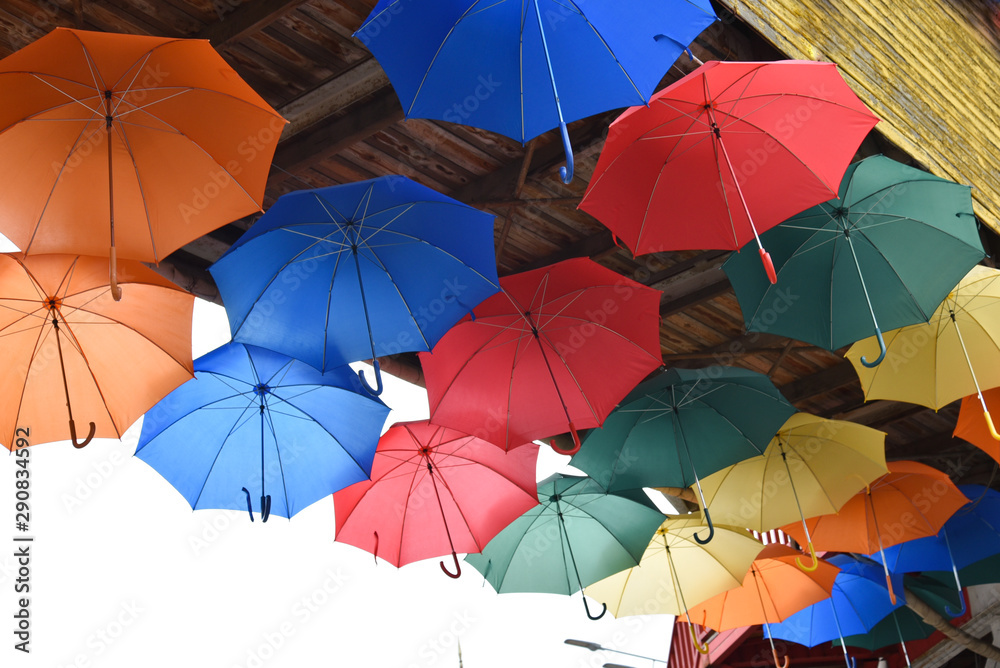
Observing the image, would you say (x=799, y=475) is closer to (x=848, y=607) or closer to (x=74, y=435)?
(x=848, y=607)

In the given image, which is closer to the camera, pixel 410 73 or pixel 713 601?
pixel 410 73

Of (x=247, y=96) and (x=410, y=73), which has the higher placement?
(x=410, y=73)

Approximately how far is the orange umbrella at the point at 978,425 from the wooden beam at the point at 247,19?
16.8 feet

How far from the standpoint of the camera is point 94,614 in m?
6.99

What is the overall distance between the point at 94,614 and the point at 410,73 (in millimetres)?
5844

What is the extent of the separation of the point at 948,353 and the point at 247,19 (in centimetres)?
461

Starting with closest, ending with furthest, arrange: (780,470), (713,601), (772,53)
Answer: (772,53)
(780,470)
(713,601)

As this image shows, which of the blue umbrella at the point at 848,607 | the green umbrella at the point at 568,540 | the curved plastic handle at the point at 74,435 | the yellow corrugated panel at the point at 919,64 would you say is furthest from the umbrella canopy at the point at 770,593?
the curved plastic handle at the point at 74,435

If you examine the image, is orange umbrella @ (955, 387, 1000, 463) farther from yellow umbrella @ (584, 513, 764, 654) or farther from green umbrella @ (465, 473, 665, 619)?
green umbrella @ (465, 473, 665, 619)

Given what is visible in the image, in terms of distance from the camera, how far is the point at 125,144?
3527 mm

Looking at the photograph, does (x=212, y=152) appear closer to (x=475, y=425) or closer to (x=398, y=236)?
(x=398, y=236)

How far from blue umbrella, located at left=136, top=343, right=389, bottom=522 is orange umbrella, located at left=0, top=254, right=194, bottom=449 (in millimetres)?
505

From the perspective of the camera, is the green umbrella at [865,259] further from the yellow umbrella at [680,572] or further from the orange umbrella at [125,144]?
the orange umbrella at [125,144]

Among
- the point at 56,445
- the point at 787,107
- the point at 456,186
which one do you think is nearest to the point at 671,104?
the point at 787,107
